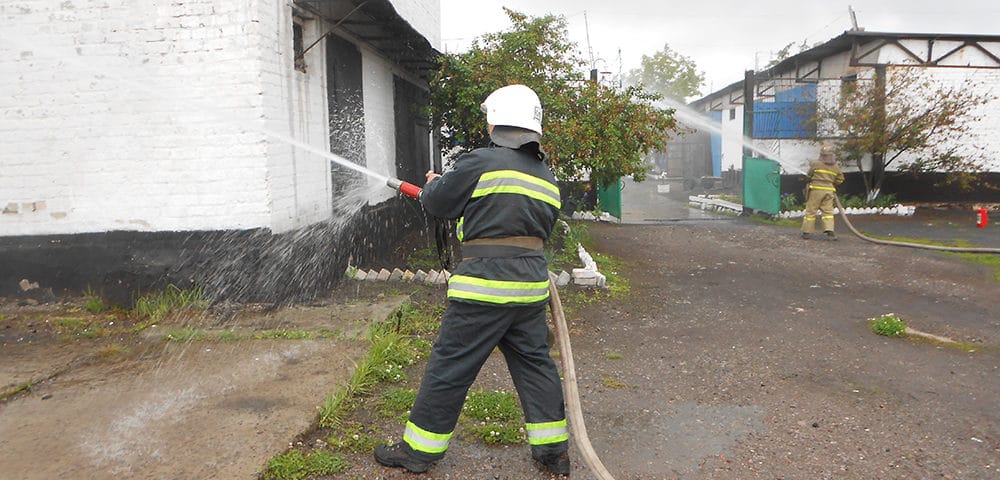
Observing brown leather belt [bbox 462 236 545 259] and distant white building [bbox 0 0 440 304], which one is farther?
distant white building [bbox 0 0 440 304]

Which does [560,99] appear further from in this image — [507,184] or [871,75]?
[871,75]

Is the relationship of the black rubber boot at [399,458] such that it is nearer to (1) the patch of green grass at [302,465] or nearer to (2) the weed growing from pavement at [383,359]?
(1) the patch of green grass at [302,465]

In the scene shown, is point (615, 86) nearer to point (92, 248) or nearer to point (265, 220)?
point (265, 220)

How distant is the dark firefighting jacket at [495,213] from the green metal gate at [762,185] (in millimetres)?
12270

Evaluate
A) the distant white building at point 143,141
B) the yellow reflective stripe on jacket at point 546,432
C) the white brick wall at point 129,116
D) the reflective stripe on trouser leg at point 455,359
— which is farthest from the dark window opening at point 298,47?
the yellow reflective stripe on jacket at point 546,432

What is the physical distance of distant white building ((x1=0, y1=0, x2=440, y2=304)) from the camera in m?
5.73

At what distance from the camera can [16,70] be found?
5.88 m

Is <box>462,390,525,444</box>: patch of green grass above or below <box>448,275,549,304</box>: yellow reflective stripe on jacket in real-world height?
below

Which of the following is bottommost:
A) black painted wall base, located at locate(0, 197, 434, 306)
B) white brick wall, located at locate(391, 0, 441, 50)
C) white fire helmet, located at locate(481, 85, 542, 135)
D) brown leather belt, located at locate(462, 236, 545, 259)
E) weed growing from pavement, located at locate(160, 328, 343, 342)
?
weed growing from pavement, located at locate(160, 328, 343, 342)

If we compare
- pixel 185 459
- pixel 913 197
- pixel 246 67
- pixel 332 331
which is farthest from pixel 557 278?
pixel 913 197

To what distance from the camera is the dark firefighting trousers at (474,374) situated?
3.28 meters

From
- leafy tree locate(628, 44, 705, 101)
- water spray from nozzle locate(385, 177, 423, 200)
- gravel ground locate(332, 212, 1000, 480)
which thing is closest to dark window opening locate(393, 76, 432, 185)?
gravel ground locate(332, 212, 1000, 480)

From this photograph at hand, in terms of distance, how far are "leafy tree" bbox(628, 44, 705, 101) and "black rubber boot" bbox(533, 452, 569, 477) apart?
36962 mm

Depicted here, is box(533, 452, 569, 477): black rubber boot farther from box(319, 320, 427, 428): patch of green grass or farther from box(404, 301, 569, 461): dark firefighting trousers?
box(319, 320, 427, 428): patch of green grass
